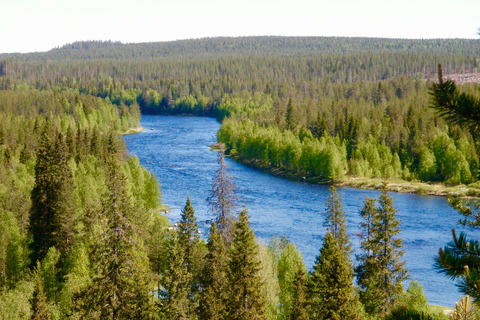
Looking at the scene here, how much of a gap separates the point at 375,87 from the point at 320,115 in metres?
62.8

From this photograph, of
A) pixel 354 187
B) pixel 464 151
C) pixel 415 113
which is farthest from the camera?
pixel 415 113

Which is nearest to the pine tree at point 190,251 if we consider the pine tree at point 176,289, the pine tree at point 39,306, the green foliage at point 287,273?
the pine tree at point 176,289

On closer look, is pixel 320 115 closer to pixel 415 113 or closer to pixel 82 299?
pixel 415 113

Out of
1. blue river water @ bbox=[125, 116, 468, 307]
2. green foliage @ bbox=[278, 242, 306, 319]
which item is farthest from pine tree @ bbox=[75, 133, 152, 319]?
blue river water @ bbox=[125, 116, 468, 307]

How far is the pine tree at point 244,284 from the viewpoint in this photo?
3350 centimetres

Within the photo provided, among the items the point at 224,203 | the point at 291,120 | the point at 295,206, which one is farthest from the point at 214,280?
the point at 291,120

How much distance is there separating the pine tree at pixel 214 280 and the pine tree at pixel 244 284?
1928 millimetres

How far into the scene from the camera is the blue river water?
186 ft

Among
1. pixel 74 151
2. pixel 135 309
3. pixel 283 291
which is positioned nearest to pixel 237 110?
pixel 74 151

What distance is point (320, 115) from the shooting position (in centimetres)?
13825

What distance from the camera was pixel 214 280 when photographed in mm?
37375

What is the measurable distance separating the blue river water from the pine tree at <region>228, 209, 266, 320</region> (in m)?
14.2

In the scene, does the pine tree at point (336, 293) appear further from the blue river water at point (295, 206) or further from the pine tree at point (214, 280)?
the blue river water at point (295, 206)

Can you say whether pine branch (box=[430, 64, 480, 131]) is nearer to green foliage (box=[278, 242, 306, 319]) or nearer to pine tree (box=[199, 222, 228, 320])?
pine tree (box=[199, 222, 228, 320])
